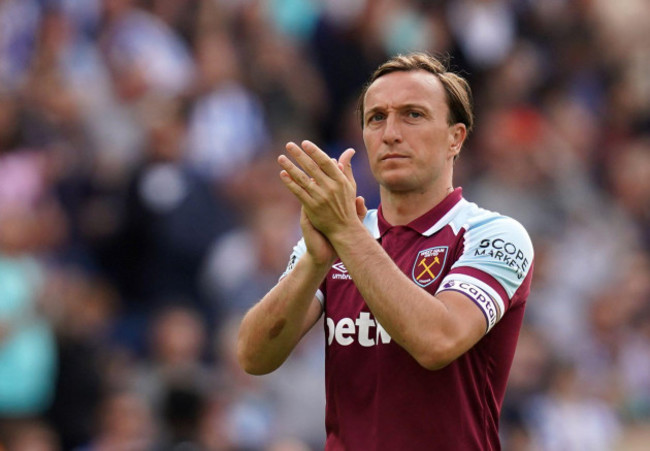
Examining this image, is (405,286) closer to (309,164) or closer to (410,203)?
(309,164)

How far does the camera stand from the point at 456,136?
499 centimetres

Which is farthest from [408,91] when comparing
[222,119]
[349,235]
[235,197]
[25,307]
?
[222,119]

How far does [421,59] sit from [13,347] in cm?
485

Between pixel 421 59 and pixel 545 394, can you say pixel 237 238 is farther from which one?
pixel 421 59

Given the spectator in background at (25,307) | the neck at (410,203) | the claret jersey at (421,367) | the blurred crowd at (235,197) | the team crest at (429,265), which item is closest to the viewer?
the claret jersey at (421,367)

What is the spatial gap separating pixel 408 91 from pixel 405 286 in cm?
92

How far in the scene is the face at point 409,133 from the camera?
15.7 feet

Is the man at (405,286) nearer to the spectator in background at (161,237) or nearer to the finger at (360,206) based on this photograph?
the finger at (360,206)

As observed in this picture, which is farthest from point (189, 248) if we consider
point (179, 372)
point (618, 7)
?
point (618, 7)

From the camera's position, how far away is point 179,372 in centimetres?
909

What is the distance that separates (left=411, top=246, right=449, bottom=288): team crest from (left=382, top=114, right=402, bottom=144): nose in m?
0.44

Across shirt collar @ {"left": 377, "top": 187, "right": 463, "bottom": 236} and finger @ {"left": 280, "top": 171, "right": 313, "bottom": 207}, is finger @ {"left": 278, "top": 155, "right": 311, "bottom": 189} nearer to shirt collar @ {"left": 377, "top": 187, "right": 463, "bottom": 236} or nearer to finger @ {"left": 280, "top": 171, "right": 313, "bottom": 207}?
finger @ {"left": 280, "top": 171, "right": 313, "bottom": 207}

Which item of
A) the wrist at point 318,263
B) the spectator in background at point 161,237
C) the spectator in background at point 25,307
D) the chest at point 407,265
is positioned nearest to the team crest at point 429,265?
the chest at point 407,265

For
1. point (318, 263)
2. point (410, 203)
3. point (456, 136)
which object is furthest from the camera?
point (456, 136)
